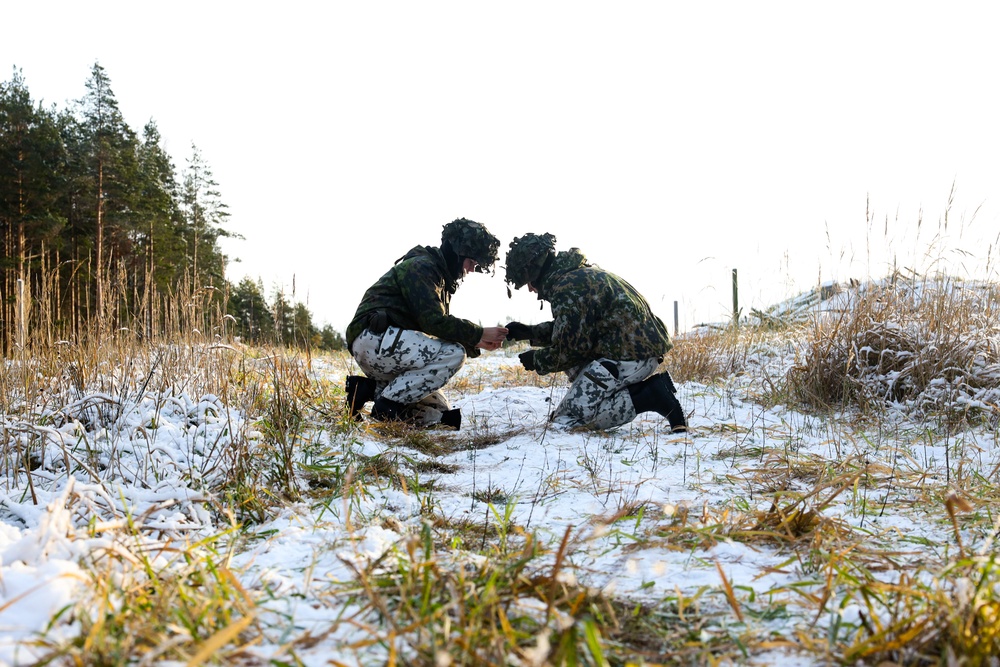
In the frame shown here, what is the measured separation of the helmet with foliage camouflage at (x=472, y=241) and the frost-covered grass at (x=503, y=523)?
4.14 ft

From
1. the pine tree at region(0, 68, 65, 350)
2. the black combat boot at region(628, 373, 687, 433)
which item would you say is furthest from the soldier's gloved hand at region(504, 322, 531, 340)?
the pine tree at region(0, 68, 65, 350)

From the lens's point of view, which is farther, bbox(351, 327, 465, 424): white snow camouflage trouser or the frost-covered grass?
bbox(351, 327, 465, 424): white snow camouflage trouser

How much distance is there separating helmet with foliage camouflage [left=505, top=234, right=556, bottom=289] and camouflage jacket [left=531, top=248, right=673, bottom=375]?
5.0 inches

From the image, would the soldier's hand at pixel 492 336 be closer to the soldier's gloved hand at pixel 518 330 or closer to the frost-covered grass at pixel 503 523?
the soldier's gloved hand at pixel 518 330

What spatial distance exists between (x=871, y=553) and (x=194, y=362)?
362 centimetres

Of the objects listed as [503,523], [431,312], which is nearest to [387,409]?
[431,312]

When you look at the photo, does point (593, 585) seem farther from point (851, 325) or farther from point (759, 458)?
point (851, 325)

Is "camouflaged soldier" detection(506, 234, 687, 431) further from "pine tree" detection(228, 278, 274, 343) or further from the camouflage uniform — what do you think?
"pine tree" detection(228, 278, 274, 343)

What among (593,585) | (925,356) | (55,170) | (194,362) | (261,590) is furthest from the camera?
(55,170)

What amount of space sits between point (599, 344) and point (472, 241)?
1206 mm

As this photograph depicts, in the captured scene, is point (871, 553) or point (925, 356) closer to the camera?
point (871, 553)

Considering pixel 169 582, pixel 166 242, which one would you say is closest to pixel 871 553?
pixel 169 582

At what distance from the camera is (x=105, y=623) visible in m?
1.19

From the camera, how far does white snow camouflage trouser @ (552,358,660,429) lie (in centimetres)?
431
